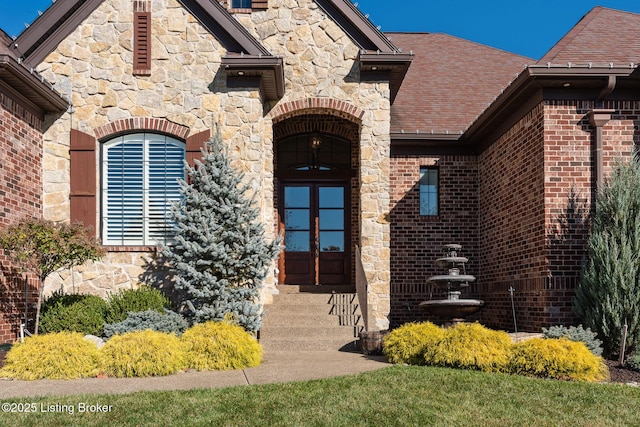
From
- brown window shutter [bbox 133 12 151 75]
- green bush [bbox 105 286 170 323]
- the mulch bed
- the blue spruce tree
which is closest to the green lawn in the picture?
the mulch bed

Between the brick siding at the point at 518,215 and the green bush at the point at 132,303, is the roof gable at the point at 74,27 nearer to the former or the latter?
the green bush at the point at 132,303

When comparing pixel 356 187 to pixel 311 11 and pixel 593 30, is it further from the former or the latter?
pixel 593 30

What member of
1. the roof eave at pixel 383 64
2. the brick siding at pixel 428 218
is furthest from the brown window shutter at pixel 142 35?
the brick siding at pixel 428 218

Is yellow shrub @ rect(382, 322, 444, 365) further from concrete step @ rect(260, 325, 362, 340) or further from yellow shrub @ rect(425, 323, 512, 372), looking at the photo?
concrete step @ rect(260, 325, 362, 340)

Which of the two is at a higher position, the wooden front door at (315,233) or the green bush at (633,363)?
the wooden front door at (315,233)

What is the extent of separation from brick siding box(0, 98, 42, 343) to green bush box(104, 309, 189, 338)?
5.09 feet

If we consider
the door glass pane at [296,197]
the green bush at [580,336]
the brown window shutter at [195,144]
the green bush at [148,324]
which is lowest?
the green bush at [580,336]

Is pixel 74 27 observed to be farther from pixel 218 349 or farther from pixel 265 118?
pixel 218 349

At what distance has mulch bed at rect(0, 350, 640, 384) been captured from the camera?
8188mm

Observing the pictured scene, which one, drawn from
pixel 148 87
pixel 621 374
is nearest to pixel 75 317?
pixel 148 87

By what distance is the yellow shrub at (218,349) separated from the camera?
8328mm

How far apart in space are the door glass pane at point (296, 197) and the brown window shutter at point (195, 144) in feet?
12.1

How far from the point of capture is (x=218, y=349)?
841cm

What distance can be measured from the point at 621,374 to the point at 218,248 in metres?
5.60
